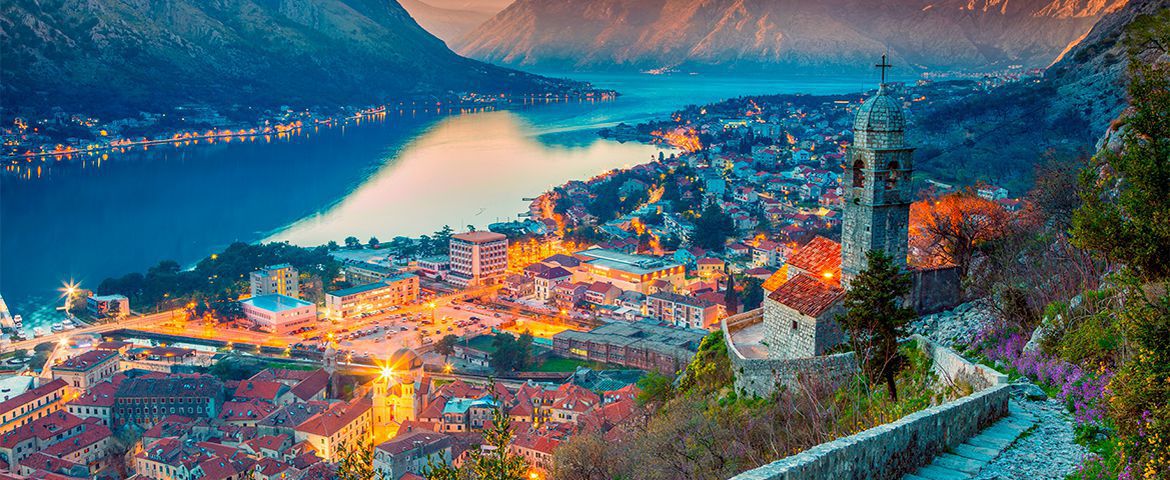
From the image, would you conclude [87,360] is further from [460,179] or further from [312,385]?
[460,179]

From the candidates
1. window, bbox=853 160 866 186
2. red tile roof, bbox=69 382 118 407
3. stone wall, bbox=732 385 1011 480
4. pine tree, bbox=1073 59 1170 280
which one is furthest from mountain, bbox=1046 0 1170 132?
red tile roof, bbox=69 382 118 407

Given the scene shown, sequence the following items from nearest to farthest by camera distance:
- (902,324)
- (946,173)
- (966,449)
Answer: (966,449) < (902,324) < (946,173)

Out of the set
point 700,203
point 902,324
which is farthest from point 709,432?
point 700,203

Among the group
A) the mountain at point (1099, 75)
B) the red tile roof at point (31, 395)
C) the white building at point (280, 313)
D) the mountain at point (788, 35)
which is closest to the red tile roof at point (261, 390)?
the red tile roof at point (31, 395)

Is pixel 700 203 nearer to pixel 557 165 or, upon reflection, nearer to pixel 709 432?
pixel 557 165

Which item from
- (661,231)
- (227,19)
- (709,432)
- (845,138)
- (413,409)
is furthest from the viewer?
(227,19)

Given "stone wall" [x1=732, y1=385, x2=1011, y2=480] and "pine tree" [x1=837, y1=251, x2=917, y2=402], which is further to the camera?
"pine tree" [x1=837, y1=251, x2=917, y2=402]

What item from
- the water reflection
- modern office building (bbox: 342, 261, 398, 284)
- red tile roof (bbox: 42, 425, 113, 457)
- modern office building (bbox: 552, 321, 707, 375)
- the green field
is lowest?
red tile roof (bbox: 42, 425, 113, 457)

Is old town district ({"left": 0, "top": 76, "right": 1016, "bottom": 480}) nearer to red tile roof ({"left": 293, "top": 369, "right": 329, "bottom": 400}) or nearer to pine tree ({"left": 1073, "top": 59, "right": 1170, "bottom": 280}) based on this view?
red tile roof ({"left": 293, "top": 369, "right": 329, "bottom": 400})
